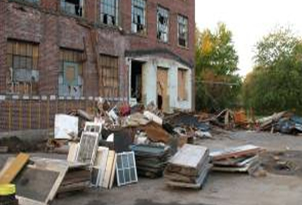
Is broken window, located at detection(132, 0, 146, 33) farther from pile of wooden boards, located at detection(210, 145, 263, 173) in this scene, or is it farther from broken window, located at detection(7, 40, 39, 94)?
pile of wooden boards, located at detection(210, 145, 263, 173)

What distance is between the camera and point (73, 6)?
76.6 feet

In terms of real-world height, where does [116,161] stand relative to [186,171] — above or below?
above

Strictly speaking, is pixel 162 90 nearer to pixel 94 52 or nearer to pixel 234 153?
pixel 94 52

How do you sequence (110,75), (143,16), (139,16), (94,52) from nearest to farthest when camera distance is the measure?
(94,52) < (110,75) < (139,16) < (143,16)

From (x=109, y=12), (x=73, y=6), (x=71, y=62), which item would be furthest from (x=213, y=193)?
(x=109, y=12)

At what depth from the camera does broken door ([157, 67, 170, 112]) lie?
102 ft

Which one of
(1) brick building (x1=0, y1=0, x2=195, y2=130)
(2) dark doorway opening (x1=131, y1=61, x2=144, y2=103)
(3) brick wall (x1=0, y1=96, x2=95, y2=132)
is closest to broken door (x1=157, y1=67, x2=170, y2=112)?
(1) brick building (x1=0, y1=0, x2=195, y2=130)

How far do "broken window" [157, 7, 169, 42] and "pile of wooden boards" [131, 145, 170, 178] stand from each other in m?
18.8

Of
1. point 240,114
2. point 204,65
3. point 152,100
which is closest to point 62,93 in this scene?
point 152,100

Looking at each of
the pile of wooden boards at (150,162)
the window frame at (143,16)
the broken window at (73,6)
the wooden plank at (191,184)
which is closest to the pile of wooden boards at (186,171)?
the wooden plank at (191,184)

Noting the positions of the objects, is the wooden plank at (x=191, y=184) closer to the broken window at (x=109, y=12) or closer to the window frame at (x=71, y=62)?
the window frame at (x=71, y=62)

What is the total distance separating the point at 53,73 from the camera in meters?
21.5

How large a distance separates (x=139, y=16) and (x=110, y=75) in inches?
200

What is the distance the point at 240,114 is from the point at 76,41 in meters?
15.5
